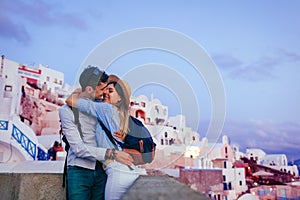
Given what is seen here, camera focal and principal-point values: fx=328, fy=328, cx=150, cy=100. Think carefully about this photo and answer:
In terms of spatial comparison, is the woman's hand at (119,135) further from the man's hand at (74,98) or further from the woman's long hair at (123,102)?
the man's hand at (74,98)

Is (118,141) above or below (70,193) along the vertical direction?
above

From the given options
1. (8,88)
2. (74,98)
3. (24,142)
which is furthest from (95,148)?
(8,88)

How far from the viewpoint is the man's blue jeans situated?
105 cm

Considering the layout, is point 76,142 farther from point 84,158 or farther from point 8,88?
point 8,88

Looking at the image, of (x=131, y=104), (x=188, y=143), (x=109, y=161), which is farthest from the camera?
(x=188, y=143)

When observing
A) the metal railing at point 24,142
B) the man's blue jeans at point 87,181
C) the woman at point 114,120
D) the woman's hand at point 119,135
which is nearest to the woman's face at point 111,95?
the woman at point 114,120

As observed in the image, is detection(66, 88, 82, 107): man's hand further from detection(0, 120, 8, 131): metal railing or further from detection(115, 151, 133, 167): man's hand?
detection(0, 120, 8, 131): metal railing

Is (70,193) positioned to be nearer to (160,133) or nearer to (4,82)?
(160,133)

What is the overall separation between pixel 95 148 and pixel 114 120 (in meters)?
0.11

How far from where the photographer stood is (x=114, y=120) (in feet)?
3.57

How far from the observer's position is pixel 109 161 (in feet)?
3.40

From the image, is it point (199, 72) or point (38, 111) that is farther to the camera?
point (38, 111)

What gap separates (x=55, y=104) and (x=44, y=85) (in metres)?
0.45

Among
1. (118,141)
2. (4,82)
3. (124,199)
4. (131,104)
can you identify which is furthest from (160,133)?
(4,82)
